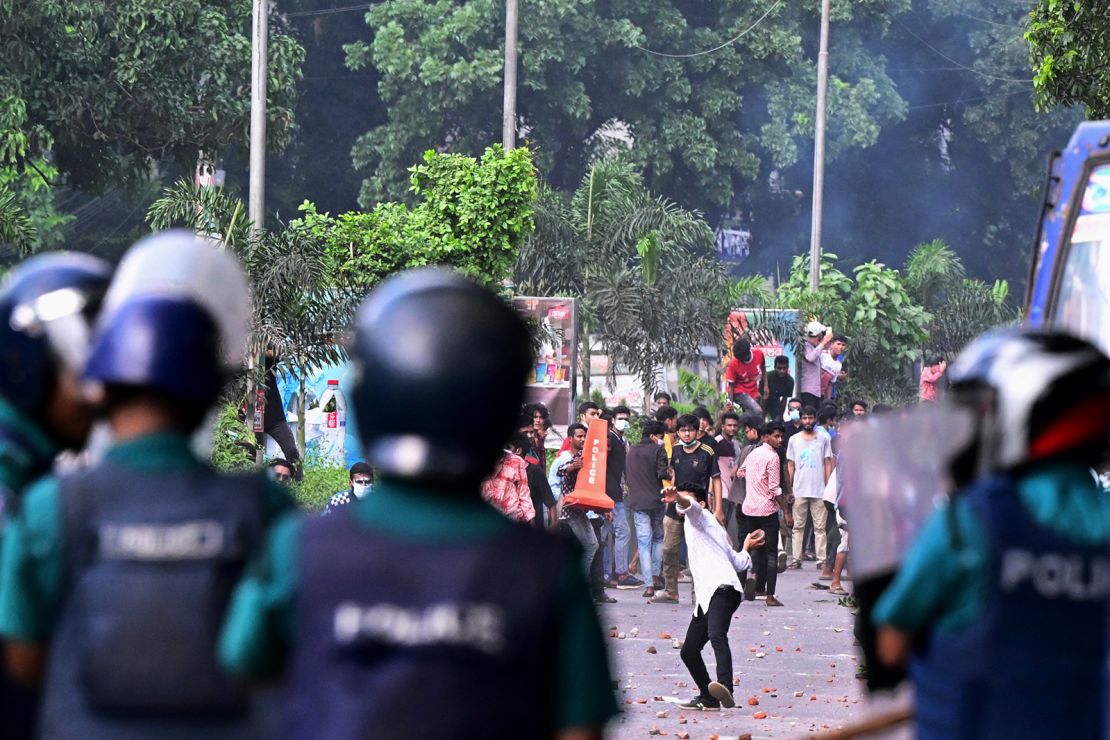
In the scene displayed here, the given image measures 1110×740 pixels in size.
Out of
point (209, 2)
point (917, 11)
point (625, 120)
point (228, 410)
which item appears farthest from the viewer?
point (917, 11)

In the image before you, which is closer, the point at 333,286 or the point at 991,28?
the point at 333,286

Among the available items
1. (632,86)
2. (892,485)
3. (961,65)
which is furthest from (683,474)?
(961,65)

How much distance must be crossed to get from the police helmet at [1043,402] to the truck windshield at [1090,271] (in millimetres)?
5790

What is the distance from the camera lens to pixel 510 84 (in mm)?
Answer: 26172

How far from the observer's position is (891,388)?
3506 centimetres

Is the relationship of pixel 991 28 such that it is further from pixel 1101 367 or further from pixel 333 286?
pixel 1101 367

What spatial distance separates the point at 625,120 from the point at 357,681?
44.7 meters

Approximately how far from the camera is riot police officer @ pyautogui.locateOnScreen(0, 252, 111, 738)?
3.51 m

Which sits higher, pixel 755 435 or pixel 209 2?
pixel 209 2

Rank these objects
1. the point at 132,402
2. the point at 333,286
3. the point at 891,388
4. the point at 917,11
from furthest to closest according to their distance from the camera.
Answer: the point at 917,11 → the point at 891,388 → the point at 333,286 → the point at 132,402

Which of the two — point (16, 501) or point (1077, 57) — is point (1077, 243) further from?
point (16, 501)

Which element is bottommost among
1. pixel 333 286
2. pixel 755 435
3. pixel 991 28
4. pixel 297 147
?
pixel 755 435

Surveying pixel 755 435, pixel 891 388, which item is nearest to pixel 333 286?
pixel 755 435

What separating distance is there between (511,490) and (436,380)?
11.6m
